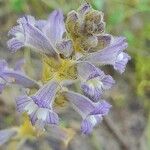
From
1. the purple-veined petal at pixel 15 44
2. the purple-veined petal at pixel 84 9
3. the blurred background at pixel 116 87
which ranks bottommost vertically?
the blurred background at pixel 116 87

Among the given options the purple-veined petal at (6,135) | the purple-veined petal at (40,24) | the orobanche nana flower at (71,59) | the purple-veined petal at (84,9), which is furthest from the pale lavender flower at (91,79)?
the purple-veined petal at (6,135)

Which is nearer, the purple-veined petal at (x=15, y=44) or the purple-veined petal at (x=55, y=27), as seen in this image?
the purple-veined petal at (x=15, y=44)

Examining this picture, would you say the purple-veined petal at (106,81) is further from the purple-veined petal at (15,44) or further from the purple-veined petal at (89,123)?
the purple-veined petal at (15,44)

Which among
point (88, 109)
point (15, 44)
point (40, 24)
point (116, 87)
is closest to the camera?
point (15, 44)

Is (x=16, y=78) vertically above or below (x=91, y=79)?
above

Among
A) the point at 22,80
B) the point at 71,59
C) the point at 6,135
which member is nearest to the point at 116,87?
the point at 6,135

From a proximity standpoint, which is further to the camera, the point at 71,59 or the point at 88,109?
the point at 88,109

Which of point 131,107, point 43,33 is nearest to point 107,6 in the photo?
point 131,107

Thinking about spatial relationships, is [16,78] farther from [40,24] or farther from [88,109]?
[88,109]
